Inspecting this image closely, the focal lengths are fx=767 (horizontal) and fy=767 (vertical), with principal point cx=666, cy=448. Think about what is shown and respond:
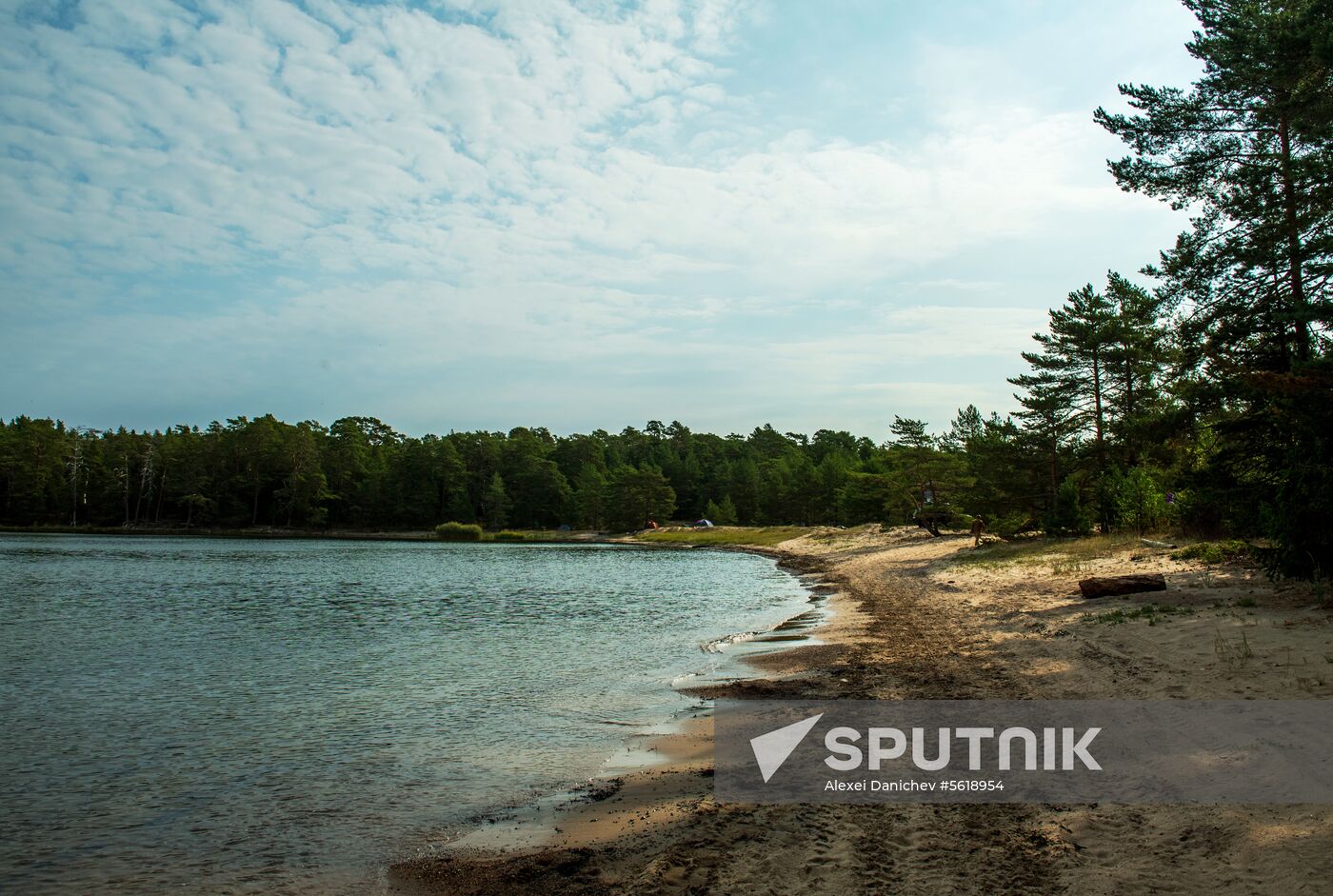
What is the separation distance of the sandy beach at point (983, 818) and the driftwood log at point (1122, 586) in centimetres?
35

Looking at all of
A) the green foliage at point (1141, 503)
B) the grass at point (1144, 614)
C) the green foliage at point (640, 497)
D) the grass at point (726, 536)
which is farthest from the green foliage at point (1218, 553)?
the green foliage at point (640, 497)

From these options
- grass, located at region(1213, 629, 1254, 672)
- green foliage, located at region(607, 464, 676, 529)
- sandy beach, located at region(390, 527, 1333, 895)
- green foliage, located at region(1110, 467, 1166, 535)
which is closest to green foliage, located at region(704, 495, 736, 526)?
green foliage, located at region(607, 464, 676, 529)

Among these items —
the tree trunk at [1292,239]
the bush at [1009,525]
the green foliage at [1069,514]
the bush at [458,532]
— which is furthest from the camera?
the bush at [458,532]

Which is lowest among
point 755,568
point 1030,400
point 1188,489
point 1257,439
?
point 755,568

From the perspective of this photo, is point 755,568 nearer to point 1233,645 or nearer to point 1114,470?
point 1114,470

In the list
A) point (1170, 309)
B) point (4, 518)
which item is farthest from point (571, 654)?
point (4, 518)

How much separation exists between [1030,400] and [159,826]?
41610mm

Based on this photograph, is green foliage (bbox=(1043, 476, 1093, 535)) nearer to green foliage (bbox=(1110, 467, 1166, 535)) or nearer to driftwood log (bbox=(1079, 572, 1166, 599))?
green foliage (bbox=(1110, 467, 1166, 535))

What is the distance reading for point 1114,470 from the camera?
1325 inches

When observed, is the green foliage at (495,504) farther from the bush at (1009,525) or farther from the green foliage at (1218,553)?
the green foliage at (1218,553)

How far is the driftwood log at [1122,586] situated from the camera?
16.8m

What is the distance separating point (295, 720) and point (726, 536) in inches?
3413

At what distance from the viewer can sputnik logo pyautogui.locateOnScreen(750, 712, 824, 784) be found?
8.68 meters

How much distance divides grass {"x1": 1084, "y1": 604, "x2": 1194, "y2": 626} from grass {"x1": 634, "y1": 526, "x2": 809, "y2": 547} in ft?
222
